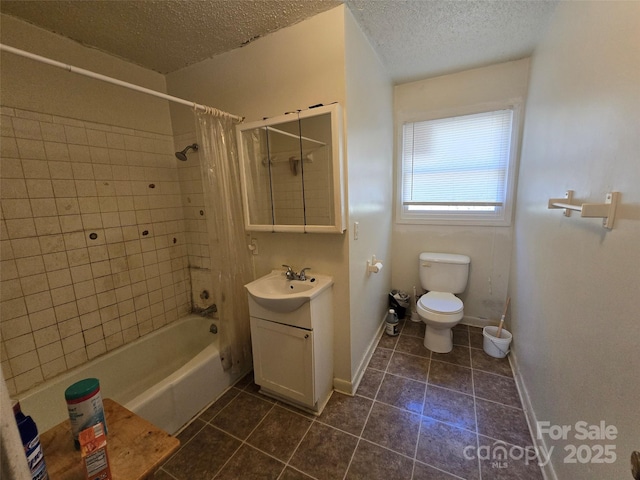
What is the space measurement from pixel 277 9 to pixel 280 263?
1.56 metres

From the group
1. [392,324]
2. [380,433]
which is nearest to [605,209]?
[380,433]

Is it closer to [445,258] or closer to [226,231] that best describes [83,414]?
[226,231]

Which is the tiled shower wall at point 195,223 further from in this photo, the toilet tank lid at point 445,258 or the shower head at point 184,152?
the toilet tank lid at point 445,258

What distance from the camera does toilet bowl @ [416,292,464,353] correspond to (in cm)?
205

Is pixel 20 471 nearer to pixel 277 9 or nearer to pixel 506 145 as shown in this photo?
pixel 277 9

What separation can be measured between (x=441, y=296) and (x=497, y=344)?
544 millimetres

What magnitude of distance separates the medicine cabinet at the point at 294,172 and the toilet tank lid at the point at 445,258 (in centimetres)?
131

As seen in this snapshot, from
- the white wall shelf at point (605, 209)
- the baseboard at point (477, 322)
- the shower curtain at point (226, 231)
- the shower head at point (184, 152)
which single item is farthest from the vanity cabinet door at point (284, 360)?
the baseboard at point (477, 322)

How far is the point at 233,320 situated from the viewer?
1892 mm

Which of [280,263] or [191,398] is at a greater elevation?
[280,263]

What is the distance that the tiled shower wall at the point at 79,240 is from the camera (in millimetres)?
1448

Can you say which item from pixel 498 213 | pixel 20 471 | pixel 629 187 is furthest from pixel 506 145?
pixel 20 471

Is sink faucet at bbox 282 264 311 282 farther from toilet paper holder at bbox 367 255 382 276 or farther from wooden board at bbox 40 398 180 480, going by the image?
wooden board at bbox 40 398 180 480

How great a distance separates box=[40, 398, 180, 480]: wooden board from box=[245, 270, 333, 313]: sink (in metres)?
0.78
